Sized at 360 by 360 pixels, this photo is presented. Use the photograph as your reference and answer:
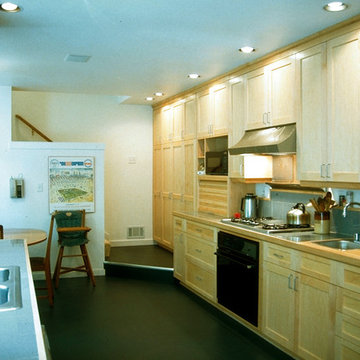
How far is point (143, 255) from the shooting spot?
6648 millimetres

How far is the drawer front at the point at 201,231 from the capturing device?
458 cm

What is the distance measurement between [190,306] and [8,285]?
9.52 ft

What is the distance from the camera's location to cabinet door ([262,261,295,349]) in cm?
332

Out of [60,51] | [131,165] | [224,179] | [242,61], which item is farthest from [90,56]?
[131,165]

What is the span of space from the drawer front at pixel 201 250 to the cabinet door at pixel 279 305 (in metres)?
→ 0.98

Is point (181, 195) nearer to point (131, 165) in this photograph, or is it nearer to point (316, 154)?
point (131, 165)

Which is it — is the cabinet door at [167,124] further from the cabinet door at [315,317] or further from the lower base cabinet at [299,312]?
the cabinet door at [315,317]

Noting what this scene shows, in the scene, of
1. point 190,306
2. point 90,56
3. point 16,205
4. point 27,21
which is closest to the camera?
point 27,21

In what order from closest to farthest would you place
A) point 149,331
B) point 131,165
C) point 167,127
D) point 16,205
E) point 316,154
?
point 316,154, point 149,331, point 16,205, point 167,127, point 131,165

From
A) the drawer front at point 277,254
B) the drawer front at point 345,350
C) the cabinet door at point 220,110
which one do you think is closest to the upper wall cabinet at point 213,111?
the cabinet door at point 220,110

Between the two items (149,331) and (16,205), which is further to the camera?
(16,205)

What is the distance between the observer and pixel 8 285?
2.13 m

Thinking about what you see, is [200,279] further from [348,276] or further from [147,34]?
[147,34]

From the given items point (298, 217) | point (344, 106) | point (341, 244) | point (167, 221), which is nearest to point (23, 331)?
point (341, 244)
